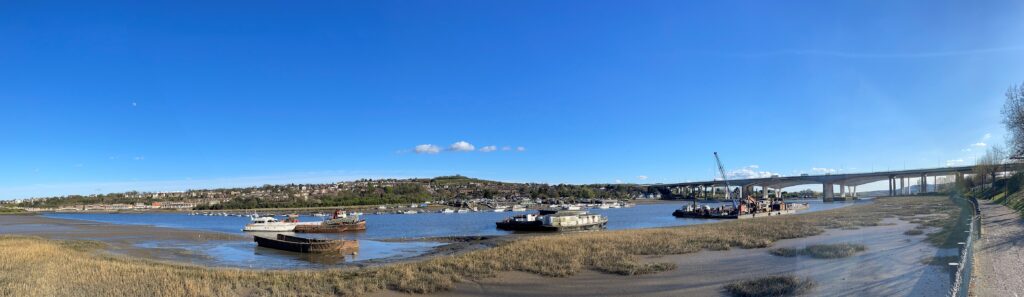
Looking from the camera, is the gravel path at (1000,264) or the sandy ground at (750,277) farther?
the sandy ground at (750,277)

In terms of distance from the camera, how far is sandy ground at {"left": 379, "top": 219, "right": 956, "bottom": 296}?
604 inches

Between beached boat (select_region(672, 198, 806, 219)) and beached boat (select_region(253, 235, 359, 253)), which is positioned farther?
beached boat (select_region(672, 198, 806, 219))

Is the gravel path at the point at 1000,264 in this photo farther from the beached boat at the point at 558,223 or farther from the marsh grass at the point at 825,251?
the beached boat at the point at 558,223

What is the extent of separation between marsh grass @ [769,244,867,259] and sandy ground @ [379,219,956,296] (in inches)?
20.2

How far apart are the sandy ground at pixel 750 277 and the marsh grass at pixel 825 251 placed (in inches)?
20.2

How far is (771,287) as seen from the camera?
1555 cm

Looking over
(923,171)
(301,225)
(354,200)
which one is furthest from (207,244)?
(923,171)

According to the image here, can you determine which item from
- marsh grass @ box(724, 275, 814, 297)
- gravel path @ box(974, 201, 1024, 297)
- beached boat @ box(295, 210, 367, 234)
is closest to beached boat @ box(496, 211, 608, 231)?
beached boat @ box(295, 210, 367, 234)

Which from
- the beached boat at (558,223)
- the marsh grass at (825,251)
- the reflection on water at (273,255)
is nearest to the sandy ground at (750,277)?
the marsh grass at (825,251)

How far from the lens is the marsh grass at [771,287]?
593 inches

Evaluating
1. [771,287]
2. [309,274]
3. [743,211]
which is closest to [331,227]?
[309,274]

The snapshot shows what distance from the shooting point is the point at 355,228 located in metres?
65.4

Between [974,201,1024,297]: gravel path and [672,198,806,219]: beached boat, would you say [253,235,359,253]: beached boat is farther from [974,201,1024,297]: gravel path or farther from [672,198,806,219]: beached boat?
[672,198,806,219]: beached boat

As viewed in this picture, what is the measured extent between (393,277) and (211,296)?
19.7ft
